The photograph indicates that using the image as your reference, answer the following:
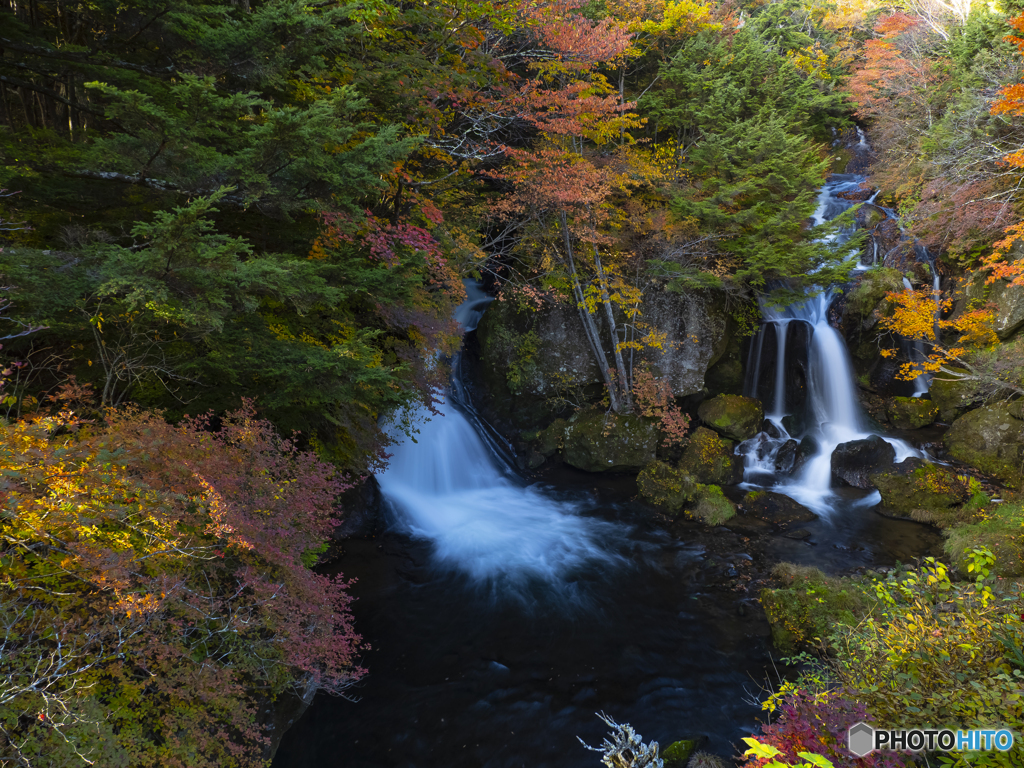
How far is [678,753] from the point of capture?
5.30 meters

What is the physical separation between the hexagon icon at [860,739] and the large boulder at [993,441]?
11838mm

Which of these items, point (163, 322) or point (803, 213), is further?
point (803, 213)

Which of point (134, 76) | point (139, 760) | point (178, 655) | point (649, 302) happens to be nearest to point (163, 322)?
point (134, 76)

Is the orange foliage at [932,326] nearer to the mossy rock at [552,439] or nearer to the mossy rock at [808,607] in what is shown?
the mossy rock at [808,607]

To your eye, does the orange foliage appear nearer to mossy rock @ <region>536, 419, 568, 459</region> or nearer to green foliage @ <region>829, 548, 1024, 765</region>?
mossy rock @ <region>536, 419, 568, 459</region>

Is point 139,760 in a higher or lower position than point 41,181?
lower

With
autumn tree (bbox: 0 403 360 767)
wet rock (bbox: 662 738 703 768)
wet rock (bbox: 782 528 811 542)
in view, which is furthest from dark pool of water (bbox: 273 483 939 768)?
autumn tree (bbox: 0 403 360 767)

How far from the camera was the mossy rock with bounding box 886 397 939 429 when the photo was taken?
41.3 ft

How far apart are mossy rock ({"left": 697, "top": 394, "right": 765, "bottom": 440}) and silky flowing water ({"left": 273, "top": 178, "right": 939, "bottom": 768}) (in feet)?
2.62

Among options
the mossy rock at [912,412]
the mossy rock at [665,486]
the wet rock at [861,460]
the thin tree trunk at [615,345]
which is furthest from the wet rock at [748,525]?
the mossy rock at [912,412]

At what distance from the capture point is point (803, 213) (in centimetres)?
1088

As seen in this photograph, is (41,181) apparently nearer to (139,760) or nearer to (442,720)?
(139,760)

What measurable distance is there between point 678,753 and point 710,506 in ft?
19.8

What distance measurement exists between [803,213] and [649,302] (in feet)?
14.0
